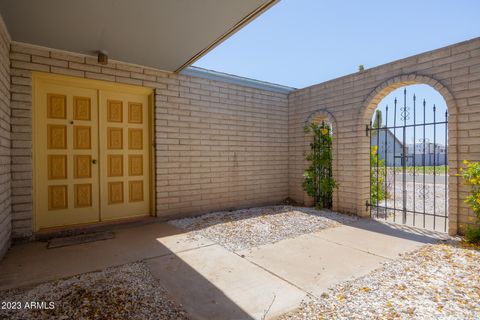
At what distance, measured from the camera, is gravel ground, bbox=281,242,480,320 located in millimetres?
1876

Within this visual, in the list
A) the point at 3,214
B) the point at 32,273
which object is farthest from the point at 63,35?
the point at 32,273

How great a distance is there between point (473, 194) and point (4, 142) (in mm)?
6088

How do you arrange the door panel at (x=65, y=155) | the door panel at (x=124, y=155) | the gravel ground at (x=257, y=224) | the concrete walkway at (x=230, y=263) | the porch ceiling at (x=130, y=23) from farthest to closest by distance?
the door panel at (x=124, y=155)
the door panel at (x=65, y=155)
the gravel ground at (x=257, y=224)
the porch ceiling at (x=130, y=23)
the concrete walkway at (x=230, y=263)

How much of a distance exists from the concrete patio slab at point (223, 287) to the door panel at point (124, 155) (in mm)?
2039

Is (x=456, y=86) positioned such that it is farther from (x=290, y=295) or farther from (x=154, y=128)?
(x=154, y=128)

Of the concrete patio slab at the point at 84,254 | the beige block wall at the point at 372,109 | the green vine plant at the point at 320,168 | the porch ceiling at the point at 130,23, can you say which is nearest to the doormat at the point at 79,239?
the concrete patio slab at the point at 84,254

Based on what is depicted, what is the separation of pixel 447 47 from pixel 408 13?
1.10 m

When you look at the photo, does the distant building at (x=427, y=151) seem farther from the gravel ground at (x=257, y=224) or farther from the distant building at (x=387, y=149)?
the gravel ground at (x=257, y=224)

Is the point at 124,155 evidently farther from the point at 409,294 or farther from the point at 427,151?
the point at 427,151

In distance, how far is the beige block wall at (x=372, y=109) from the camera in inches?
140

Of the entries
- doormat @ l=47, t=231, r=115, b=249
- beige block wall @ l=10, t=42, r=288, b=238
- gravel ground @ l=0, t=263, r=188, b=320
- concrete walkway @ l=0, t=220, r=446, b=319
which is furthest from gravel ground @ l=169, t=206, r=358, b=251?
gravel ground @ l=0, t=263, r=188, b=320

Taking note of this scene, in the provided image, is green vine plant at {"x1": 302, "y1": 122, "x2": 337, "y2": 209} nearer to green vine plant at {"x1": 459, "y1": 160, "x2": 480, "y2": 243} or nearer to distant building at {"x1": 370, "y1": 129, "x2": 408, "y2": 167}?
distant building at {"x1": 370, "y1": 129, "x2": 408, "y2": 167}

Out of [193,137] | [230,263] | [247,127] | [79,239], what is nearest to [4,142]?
[79,239]

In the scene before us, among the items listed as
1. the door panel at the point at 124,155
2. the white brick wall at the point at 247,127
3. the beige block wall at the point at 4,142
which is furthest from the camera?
the door panel at the point at 124,155
